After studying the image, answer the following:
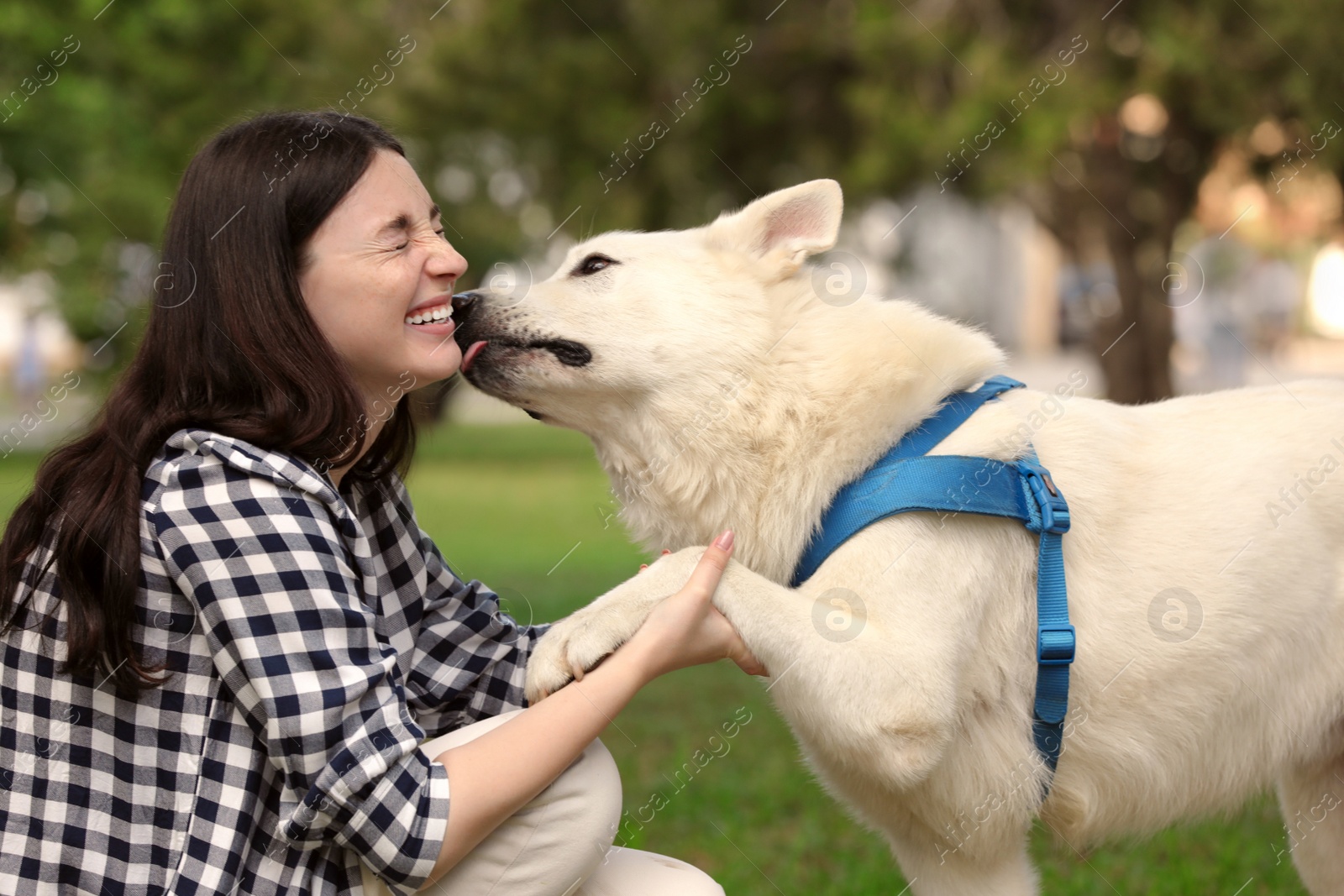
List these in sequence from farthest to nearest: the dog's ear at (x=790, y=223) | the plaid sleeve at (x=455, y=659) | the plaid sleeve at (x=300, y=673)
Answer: the dog's ear at (x=790, y=223) → the plaid sleeve at (x=455, y=659) → the plaid sleeve at (x=300, y=673)

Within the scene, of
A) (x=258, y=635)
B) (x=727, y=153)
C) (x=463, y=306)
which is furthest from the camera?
(x=727, y=153)

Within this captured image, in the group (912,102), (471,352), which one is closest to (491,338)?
(471,352)

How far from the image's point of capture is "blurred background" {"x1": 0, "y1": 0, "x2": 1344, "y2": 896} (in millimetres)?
5309

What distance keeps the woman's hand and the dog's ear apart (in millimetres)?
920

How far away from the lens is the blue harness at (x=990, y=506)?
2656mm

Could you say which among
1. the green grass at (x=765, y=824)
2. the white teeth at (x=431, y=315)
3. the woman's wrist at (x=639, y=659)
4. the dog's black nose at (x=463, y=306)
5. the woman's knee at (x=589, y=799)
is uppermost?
the white teeth at (x=431, y=315)

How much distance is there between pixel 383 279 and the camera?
2508 mm

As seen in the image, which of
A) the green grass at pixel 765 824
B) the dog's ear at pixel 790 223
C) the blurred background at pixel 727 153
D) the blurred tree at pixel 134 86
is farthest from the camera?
the blurred tree at pixel 134 86

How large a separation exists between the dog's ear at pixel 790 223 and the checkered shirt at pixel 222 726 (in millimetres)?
1395

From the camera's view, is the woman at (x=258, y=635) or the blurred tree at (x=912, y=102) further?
the blurred tree at (x=912, y=102)

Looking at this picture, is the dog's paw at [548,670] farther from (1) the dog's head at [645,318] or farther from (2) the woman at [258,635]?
(1) the dog's head at [645,318]

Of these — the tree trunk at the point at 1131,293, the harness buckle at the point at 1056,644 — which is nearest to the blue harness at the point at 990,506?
the harness buckle at the point at 1056,644

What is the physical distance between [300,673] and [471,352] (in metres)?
1.14

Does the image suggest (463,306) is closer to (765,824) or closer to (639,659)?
(639,659)
